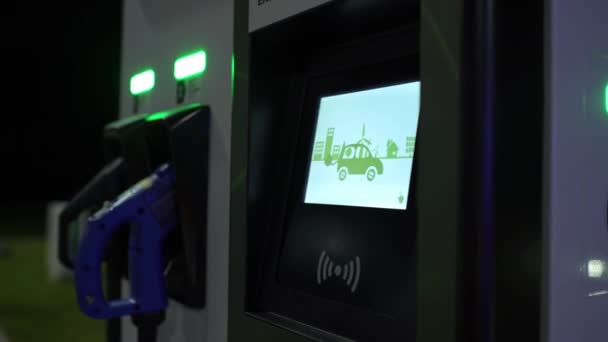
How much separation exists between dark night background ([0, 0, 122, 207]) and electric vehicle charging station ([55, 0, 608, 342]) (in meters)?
6.83

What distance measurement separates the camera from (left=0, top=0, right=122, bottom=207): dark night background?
357 inches

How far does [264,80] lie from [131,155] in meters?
0.56

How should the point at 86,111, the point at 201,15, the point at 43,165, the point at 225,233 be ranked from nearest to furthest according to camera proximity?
the point at 225,233 < the point at 201,15 < the point at 86,111 < the point at 43,165

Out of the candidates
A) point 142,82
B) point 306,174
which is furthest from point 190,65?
point 306,174

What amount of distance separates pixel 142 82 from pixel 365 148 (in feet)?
3.07

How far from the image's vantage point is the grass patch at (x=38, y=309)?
4.87 m

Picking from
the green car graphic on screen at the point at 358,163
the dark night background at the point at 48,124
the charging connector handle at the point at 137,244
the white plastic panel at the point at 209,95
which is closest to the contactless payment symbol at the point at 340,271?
the green car graphic on screen at the point at 358,163

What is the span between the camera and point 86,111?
11000 mm

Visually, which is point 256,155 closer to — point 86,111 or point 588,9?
point 588,9

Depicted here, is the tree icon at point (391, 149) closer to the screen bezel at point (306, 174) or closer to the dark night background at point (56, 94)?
the screen bezel at point (306, 174)

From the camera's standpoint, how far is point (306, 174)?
1160 mm

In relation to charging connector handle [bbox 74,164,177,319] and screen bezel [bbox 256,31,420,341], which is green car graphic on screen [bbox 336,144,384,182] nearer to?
screen bezel [bbox 256,31,420,341]

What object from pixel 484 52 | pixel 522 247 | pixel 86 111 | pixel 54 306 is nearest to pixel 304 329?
pixel 522 247

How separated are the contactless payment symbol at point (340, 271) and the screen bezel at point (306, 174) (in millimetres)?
34
